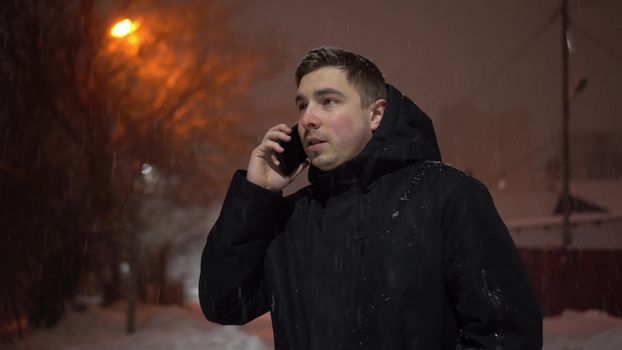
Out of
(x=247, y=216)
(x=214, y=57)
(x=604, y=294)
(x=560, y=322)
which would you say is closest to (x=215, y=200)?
(x=214, y=57)

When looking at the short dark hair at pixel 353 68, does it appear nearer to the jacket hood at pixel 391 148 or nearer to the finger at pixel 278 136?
the jacket hood at pixel 391 148

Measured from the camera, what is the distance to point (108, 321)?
12.6 meters

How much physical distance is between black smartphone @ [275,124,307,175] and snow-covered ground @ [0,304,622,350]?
25.8 ft

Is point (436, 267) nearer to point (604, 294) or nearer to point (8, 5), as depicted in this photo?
point (8, 5)

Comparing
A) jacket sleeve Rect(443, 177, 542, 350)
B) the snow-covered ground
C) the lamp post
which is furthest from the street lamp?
jacket sleeve Rect(443, 177, 542, 350)

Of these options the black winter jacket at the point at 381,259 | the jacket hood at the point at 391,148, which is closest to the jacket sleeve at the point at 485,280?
the black winter jacket at the point at 381,259

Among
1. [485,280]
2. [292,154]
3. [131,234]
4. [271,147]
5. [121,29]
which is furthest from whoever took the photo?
[131,234]

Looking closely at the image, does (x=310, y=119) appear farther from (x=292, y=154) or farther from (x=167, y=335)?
(x=167, y=335)

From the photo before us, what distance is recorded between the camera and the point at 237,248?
2.47m

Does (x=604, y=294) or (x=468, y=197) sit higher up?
(x=468, y=197)

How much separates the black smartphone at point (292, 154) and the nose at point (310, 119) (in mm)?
283

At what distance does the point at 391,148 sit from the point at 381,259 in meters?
0.40

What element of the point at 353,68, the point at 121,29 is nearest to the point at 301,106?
the point at 353,68

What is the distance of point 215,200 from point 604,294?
11.1 meters
